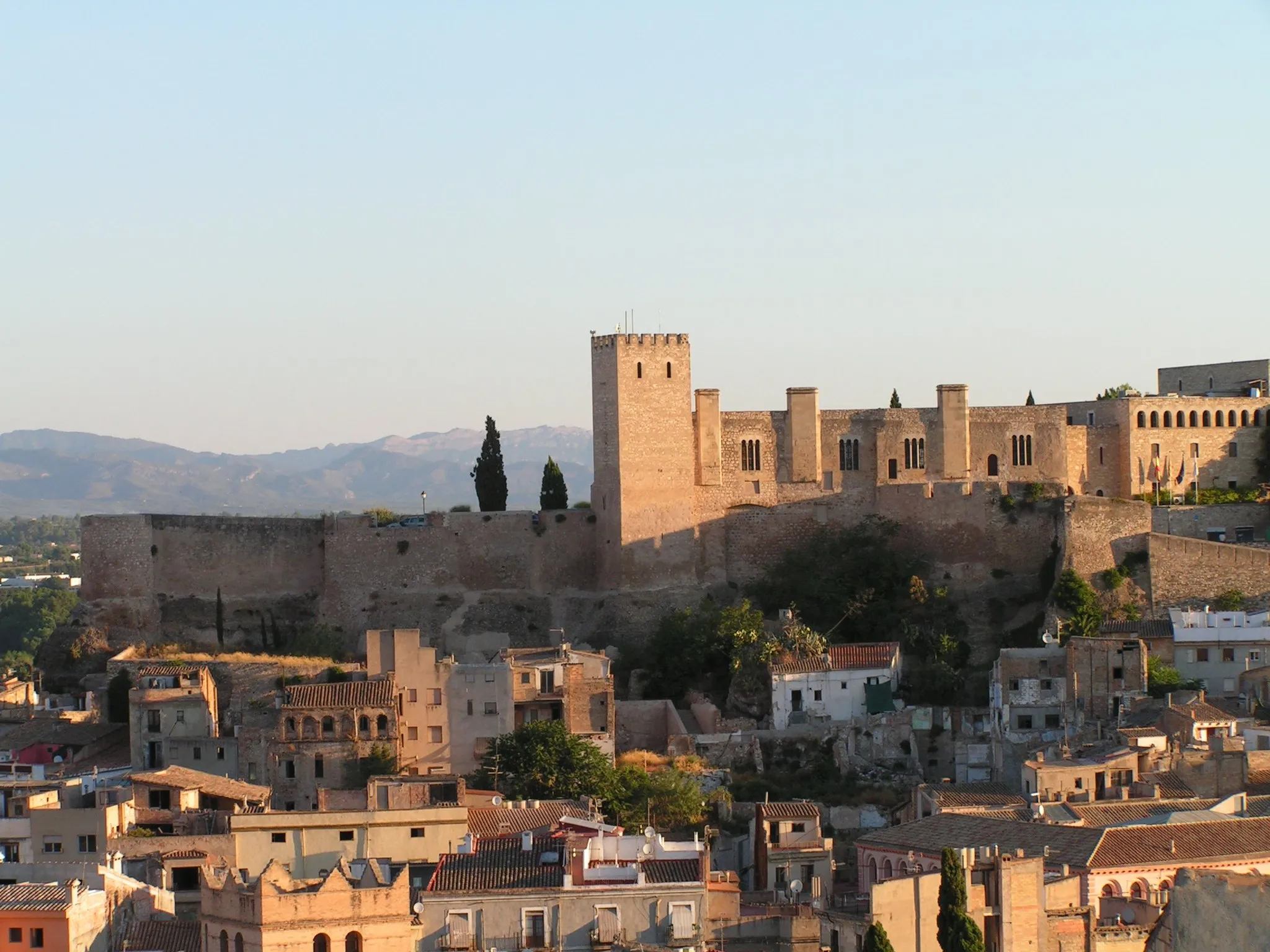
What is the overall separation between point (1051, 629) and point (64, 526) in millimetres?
163351

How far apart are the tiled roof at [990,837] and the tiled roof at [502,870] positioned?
573cm

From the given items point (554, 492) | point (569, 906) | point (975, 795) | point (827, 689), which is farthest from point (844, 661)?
point (569, 906)

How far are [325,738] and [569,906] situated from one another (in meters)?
13.1

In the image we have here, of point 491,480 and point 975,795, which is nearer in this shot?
point 975,795

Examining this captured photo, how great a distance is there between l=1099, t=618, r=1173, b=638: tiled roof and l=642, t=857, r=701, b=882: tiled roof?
17.7 m

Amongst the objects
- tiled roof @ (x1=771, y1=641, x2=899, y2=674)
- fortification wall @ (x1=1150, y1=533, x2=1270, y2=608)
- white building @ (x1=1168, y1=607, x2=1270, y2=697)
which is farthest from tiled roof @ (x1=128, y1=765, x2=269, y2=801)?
fortification wall @ (x1=1150, y1=533, x2=1270, y2=608)

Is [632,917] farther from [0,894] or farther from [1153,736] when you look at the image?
[1153,736]

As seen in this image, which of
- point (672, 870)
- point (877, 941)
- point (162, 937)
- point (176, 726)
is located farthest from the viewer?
point (176, 726)

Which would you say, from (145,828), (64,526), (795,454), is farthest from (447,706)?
(64,526)

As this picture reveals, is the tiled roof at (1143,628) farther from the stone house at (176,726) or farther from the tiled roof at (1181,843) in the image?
the stone house at (176,726)

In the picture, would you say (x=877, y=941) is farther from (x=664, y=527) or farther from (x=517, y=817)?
(x=664, y=527)

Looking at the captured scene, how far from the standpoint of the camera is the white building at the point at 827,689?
4378cm

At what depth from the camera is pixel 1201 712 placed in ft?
128

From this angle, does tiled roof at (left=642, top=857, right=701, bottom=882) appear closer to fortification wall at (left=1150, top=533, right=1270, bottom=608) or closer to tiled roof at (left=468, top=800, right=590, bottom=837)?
tiled roof at (left=468, top=800, right=590, bottom=837)
